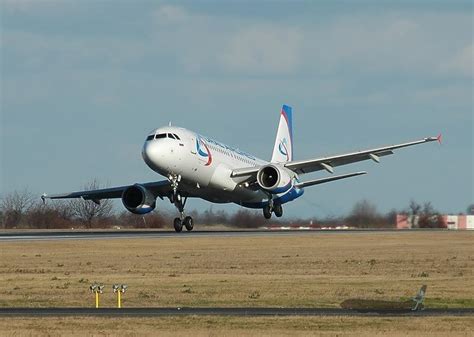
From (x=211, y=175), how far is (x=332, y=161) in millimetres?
9250

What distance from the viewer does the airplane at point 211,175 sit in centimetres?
5967

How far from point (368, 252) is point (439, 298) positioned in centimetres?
1882

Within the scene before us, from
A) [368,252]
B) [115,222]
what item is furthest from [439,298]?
[115,222]

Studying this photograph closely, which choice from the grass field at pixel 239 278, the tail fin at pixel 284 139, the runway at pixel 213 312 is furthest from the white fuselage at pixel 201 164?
the runway at pixel 213 312

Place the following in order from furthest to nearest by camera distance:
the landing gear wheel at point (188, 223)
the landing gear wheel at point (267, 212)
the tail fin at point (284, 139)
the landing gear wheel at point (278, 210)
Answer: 1. the tail fin at point (284, 139)
2. the landing gear wheel at point (278, 210)
3. the landing gear wheel at point (267, 212)
4. the landing gear wheel at point (188, 223)

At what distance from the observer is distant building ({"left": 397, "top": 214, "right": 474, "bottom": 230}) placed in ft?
273

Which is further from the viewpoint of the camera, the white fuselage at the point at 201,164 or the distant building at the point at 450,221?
the distant building at the point at 450,221

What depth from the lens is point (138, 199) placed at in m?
66.3

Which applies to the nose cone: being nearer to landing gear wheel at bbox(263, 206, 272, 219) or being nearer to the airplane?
the airplane

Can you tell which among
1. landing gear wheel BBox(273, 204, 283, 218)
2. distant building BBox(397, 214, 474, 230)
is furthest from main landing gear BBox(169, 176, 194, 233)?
distant building BBox(397, 214, 474, 230)

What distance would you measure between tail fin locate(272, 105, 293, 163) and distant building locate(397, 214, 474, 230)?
10.1 m

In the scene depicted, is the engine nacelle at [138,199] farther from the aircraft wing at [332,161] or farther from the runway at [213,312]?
the runway at [213,312]

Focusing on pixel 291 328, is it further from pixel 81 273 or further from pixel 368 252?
pixel 368 252

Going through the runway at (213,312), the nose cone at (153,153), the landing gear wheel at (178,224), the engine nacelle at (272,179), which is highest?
the nose cone at (153,153)
